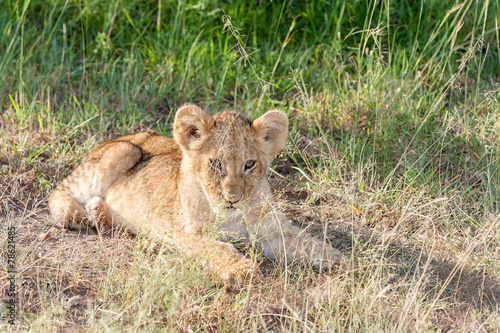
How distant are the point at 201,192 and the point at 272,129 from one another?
65cm

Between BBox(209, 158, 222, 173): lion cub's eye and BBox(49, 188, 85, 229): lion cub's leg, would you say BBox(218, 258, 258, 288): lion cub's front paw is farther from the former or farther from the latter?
BBox(49, 188, 85, 229): lion cub's leg

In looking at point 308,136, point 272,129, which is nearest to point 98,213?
point 272,129

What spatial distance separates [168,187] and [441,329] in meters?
2.14

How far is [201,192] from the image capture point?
13.7ft

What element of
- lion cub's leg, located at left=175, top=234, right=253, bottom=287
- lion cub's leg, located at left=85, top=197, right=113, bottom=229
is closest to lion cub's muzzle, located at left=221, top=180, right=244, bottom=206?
lion cub's leg, located at left=175, top=234, right=253, bottom=287

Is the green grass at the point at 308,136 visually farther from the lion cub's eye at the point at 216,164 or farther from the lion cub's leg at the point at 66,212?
the lion cub's eye at the point at 216,164

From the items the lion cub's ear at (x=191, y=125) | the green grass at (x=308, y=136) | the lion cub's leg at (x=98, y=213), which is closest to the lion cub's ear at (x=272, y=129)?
the lion cub's ear at (x=191, y=125)

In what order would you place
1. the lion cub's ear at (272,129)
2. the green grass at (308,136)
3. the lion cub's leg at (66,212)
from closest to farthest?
the green grass at (308,136), the lion cub's ear at (272,129), the lion cub's leg at (66,212)

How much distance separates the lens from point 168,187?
15.3ft

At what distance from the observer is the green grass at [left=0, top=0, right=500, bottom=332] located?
3.55 metres

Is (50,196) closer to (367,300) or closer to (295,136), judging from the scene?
(295,136)

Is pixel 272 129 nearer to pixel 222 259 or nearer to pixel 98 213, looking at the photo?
pixel 222 259

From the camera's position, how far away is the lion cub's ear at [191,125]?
4.05 metres

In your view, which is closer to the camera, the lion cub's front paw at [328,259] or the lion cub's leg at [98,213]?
the lion cub's front paw at [328,259]
